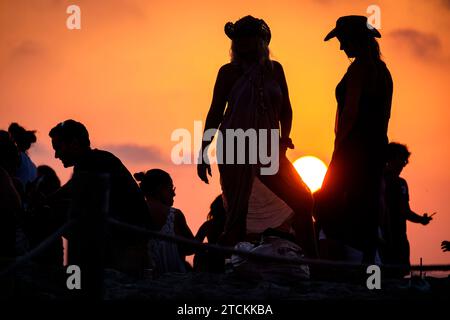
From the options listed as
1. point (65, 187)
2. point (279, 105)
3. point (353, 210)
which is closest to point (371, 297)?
point (353, 210)

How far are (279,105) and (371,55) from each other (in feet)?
3.23

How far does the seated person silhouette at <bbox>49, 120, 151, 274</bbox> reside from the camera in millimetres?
9891

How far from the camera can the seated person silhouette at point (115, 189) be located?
9.89 meters

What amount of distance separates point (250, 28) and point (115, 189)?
1.83 meters

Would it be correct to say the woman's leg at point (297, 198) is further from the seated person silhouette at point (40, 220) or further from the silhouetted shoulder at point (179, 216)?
the silhouetted shoulder at point (179, 216)

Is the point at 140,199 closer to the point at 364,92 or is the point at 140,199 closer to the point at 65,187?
the point at 65,187

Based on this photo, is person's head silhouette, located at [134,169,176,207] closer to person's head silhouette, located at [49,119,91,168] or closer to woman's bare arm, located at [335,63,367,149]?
person's head silhouette, located at [49,119,91,168]

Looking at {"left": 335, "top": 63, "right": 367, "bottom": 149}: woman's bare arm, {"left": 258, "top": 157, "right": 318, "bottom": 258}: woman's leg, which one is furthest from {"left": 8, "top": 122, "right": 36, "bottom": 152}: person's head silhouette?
{"left": 335, "top": 63, "right": 367, "bottom": 149}: woman's bare arm

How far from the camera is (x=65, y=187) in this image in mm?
10023

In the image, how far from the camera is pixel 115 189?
989 centimetres

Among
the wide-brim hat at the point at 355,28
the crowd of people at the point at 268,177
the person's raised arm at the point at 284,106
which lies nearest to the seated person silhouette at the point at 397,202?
the crowd of people at the point at 268,177

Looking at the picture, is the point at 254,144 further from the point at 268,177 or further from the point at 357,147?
the point at 357,147

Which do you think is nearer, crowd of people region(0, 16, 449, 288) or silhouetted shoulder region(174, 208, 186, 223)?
crowd of people region(0, 16, 449, 288)

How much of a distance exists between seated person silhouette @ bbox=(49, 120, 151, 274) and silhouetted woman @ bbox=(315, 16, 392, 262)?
5.45 feet
